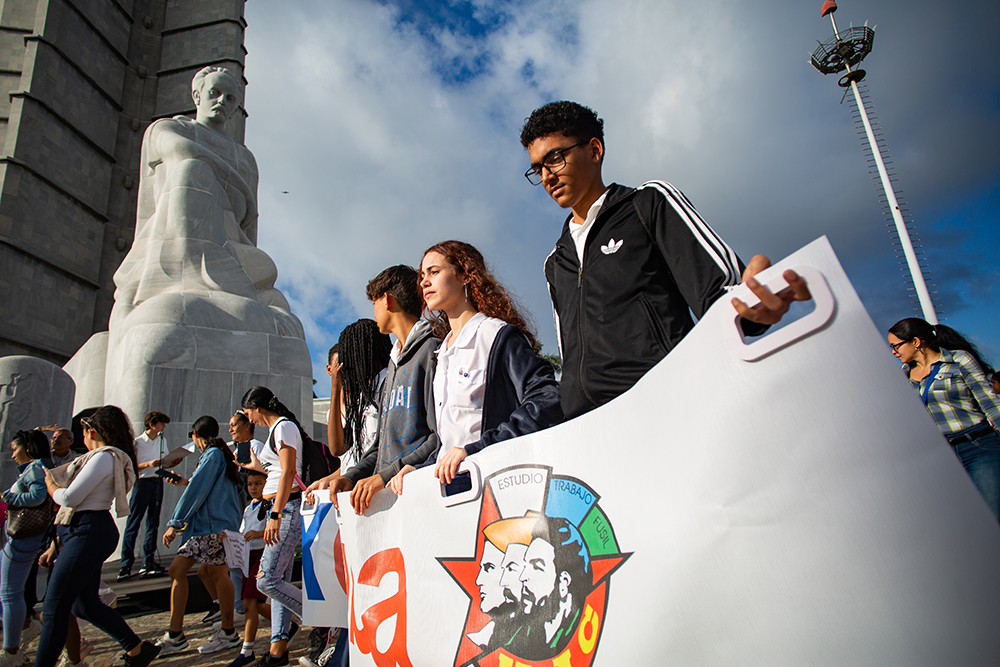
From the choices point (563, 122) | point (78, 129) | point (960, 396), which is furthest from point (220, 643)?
point (78, 129)

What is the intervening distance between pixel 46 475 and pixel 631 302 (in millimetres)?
3614

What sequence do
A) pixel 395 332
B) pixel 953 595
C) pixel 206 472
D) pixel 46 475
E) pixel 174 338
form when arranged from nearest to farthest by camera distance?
pixel 953 595 < pixel 395 332 < pixel 46 475 < pixel 206 472 < pixel 174 338

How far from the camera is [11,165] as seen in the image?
48.3ft

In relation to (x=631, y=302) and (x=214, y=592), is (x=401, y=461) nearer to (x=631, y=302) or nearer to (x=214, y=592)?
(x=631, y=302)

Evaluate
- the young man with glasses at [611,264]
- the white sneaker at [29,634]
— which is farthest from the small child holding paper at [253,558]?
the young man with glasses at [611,264]

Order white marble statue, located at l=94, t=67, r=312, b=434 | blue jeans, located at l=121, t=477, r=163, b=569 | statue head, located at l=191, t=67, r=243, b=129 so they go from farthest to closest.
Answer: statue head, located at l=191, t=67, r=243, b=129, white marble statue, located at l=94, t=67, r=312, b=434, blue jeans, located at l=121, t=477, r=163, b=569

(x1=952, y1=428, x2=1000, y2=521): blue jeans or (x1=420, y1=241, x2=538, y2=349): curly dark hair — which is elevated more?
(x1=420, y1=241, x2=538, y2=349): curly dark hair

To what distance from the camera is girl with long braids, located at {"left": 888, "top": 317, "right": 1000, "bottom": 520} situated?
260 cm

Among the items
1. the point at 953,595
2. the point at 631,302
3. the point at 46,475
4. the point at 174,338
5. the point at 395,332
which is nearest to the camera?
the point at 953,595

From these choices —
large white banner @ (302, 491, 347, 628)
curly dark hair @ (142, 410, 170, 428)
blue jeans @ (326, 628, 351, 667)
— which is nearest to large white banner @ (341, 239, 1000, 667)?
large white banner @ (302, 491, 347, 628)

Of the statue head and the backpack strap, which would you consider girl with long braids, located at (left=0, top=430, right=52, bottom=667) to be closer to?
the backpack strap

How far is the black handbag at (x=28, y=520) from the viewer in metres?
3.53

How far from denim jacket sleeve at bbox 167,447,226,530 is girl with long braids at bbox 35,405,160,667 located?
555 millimetres

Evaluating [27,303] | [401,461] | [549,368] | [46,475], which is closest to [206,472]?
Answer: [46,475]
